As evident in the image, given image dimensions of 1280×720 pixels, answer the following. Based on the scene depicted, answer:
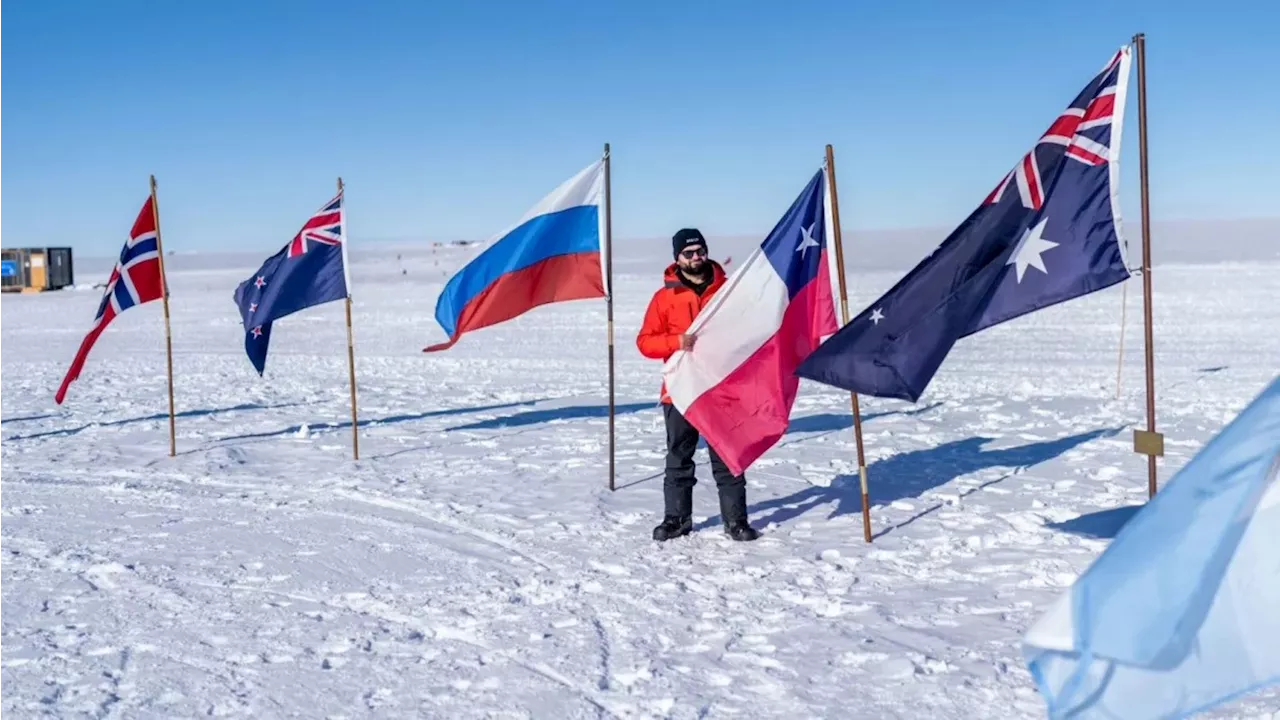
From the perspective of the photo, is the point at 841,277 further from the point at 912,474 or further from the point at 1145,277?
the point at 912,474

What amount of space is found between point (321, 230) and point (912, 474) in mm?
5656

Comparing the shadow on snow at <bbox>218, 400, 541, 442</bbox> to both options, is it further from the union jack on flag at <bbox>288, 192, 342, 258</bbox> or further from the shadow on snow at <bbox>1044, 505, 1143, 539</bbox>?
the shadow on snow at <bbox>1044, 505, 1143, 539</bbox>

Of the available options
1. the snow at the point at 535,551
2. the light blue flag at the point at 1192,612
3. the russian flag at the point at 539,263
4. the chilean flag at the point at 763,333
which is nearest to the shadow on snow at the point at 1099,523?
the snow at the point at 535,551

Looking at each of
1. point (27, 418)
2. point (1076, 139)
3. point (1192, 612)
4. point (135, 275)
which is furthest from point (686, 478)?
point (27, 418)

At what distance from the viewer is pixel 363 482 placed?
910cm

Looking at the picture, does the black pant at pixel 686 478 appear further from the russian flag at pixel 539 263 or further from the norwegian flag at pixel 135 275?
the norwegian flag at pixel 135 275

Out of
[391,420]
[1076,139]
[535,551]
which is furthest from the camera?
[391,420]

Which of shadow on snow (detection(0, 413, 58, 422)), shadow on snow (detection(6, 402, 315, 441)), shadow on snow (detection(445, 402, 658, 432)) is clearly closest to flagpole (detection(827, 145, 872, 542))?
shadow on snow (detection(445, 402, 658, 432))

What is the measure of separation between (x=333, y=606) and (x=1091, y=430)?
759 centimetres

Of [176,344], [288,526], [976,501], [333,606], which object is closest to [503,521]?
[288,526]

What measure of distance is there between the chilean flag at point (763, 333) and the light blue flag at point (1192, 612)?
12.5 feet

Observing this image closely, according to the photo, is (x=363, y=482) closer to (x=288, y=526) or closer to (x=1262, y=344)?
(x=288, y=526)

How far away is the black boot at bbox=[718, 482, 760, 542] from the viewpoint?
22.7 feet

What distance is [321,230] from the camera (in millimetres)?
10297
